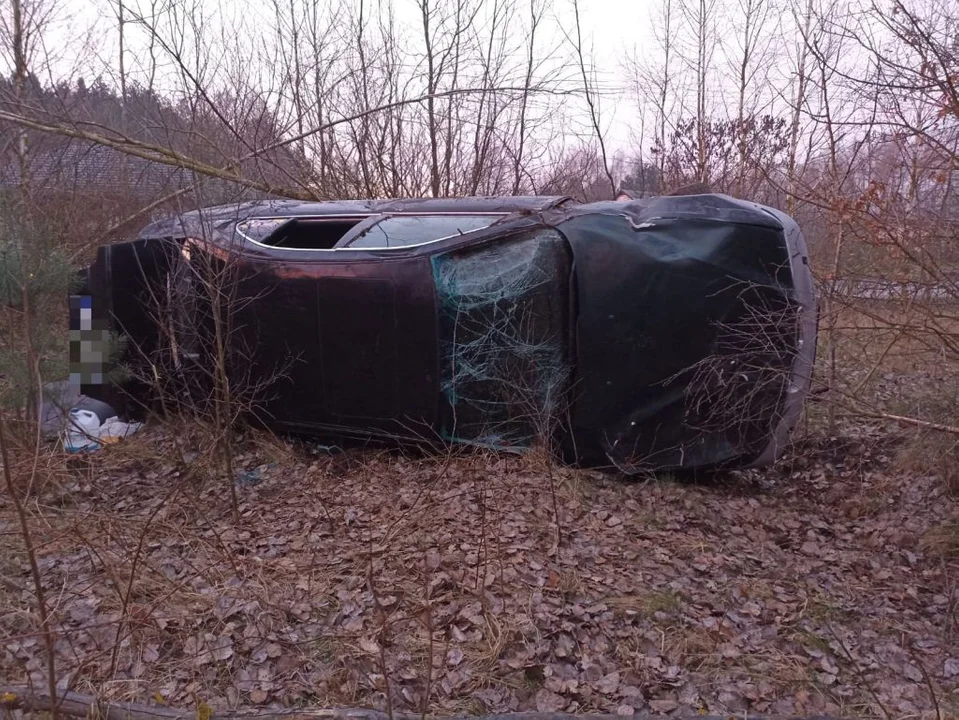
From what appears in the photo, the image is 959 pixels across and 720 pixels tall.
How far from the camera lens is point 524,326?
5168 millimetres

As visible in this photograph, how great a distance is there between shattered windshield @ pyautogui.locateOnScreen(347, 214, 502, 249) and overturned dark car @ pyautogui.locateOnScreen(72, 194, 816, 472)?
2 cm

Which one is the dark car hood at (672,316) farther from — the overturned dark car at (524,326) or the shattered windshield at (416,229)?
the shattered windshield at (416,229)

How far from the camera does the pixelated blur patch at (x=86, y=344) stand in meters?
6.03

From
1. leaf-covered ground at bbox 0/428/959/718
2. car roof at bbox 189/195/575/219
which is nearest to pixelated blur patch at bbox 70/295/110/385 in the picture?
leaf-covered ground at bbox 0/428/959/718

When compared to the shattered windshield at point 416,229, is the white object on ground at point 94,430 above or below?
below

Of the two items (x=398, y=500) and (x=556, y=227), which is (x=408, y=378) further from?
(x=556, y=227)

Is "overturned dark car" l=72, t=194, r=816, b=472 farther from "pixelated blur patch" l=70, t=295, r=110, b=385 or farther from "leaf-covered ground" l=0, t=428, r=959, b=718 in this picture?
"leaf-covered ground" l=0, t=428, r=959, b=718

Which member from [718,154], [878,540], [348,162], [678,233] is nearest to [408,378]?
[678,233]

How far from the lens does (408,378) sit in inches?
212

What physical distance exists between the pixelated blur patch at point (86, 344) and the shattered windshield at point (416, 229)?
220 centimetres

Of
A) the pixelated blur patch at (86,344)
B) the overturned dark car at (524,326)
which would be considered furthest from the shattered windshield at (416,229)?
the pixelated blur patch at (86,344)

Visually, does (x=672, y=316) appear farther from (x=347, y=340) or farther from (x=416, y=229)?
(x=347, y=340)

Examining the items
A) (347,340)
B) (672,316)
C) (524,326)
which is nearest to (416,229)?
(347,340)

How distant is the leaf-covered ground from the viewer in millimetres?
3209
